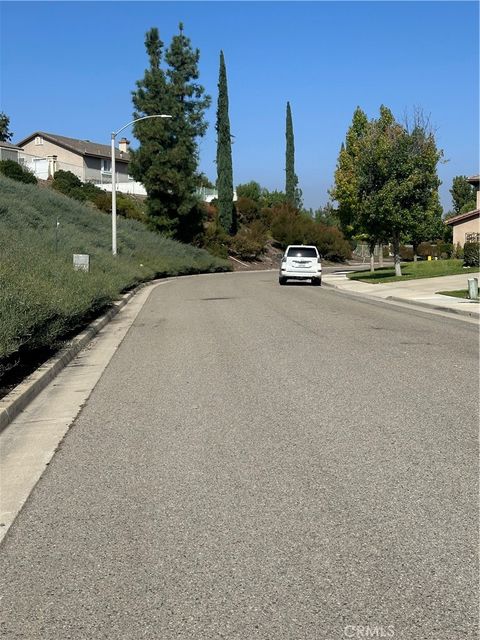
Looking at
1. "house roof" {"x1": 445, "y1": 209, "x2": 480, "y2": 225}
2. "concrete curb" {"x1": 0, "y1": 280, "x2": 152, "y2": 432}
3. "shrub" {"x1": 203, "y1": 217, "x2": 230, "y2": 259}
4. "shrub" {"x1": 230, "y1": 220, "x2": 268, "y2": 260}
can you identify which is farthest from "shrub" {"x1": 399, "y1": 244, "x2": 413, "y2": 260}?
"concrete curb" {"x1": 0, "y1": 280, "x2": 152, "y2": 432}

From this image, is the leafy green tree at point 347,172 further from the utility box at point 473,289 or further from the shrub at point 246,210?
the shrub at point 246,210

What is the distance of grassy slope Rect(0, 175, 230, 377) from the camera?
401 inches

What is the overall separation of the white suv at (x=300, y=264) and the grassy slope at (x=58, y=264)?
6922 mm

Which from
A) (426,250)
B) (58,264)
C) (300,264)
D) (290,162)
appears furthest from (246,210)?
(58,264)

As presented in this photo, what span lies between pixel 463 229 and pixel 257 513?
53100 millimetres

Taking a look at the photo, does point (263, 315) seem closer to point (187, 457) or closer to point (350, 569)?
point (187, 457)

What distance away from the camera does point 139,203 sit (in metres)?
69.2

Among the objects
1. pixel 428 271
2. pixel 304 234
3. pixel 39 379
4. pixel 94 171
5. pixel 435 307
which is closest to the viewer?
pixel 39 379

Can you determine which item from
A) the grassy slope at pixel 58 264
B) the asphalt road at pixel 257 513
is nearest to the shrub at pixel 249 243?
the grassy slope at pixel 58 264

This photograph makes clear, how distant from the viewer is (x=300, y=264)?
35031 mm

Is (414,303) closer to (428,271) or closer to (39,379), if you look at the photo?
(428,271)

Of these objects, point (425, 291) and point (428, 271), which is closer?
point (425, 291)

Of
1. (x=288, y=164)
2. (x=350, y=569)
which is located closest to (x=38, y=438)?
(x=350, y=569)

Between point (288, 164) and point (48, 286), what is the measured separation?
72.5m
